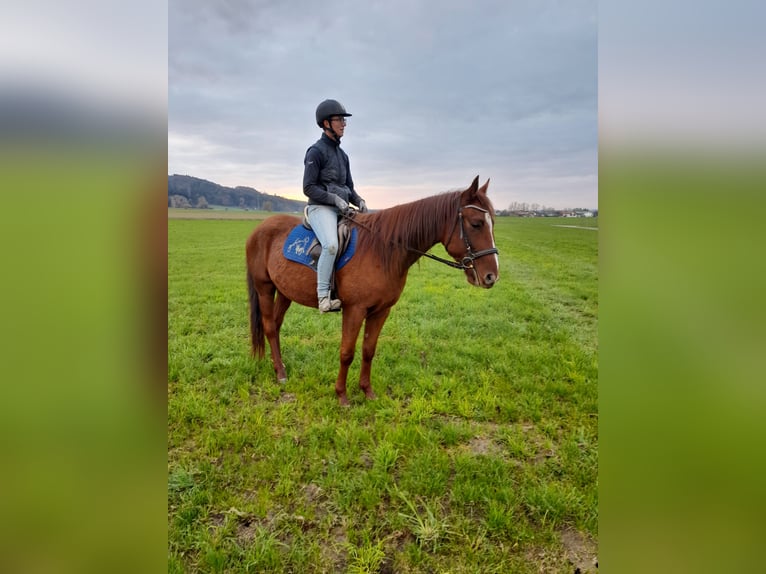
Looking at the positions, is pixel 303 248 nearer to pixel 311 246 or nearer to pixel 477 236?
pixel 311 246

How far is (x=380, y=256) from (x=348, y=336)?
1.08 m

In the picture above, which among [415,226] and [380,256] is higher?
[415,226]

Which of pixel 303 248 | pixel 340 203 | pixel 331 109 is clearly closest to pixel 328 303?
pixel 303 248

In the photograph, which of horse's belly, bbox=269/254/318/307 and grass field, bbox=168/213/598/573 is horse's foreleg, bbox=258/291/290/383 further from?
horse's belly, bbox=269/254/318/307

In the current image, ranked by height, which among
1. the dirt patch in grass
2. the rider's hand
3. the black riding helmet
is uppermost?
the black riding helmet

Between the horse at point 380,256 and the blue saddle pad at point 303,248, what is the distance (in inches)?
2.9

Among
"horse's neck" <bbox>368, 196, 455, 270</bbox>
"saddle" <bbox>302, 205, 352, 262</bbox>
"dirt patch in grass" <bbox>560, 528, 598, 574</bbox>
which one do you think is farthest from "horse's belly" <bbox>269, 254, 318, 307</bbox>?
"dirt patch in grass" <bbox>560, 528, 598, 574</bbox>

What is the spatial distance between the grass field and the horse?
744 mm

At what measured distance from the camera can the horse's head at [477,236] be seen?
3.46 metres

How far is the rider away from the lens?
12.4 ft

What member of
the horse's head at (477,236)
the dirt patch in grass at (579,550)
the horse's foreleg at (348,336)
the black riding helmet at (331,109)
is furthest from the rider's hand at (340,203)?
the dirt patch in grass at (579,550)

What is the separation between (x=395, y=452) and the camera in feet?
10.5
